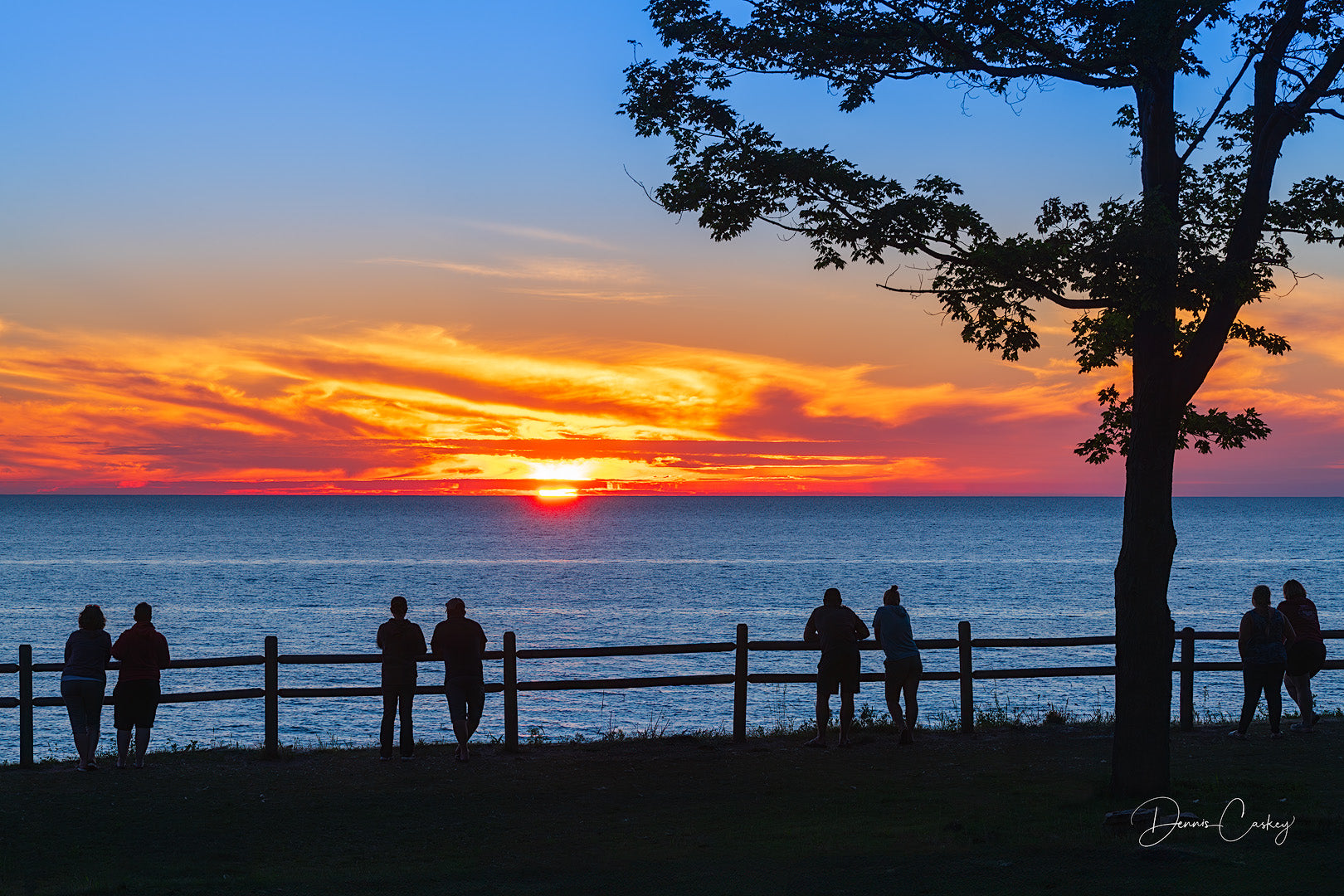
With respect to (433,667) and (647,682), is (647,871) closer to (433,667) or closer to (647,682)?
(647,682)

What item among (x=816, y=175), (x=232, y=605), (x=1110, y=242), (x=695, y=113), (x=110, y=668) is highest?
(x=695, y=113)

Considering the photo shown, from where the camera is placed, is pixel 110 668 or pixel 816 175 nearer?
pixel 816 175

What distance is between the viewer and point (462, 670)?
14.1 metres

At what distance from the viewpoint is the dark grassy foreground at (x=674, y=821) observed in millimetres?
8773

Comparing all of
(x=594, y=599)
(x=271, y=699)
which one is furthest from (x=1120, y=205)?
(x=594, y=599)

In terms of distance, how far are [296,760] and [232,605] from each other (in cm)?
5573

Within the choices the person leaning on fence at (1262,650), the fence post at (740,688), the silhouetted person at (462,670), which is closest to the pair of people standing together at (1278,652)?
the person leaning on fence at (1262,650)

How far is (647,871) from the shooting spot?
911 cm

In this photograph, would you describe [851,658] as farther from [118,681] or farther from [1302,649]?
[118,681]

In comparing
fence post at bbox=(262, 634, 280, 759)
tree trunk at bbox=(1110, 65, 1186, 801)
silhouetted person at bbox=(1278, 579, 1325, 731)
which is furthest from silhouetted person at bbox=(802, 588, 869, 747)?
fence post at bbox=(262, 634, 280, 759)

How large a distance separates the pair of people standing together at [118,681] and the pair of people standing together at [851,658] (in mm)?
7922

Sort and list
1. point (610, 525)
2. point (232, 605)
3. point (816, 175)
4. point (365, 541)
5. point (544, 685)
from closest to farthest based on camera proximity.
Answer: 1. point (816, 175)
2. point (544, 685)
3. point (232, 605)
4. point (365, 541)
5. point (610, 525)

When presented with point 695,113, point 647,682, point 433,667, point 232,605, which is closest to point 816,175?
point 695,113

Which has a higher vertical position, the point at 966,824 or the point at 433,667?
the point at 966,824
